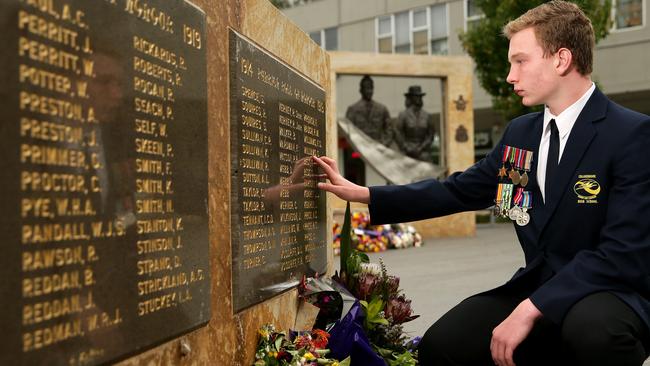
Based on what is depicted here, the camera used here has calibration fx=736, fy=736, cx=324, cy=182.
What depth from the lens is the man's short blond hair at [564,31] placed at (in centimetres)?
260

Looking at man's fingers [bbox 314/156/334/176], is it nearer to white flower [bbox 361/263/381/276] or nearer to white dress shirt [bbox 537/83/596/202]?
white flower [bbox 361/263/381/276]

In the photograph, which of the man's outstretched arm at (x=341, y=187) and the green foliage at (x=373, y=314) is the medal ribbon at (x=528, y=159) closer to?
the man's outstretched arm at (x=341, y=187)

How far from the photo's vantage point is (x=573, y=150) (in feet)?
8.47

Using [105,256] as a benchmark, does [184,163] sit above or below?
above

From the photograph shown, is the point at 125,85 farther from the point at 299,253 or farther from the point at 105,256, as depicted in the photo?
the point at 299,253

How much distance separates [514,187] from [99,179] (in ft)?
5.49

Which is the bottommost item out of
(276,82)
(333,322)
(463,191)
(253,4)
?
(333,322)

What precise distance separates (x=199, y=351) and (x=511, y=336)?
0.99m

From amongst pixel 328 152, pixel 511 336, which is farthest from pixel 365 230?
pixel 511 336

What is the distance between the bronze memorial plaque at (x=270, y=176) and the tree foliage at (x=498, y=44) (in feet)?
46.2

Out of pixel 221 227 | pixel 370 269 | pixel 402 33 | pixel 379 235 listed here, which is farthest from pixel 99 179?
pixel 402 33

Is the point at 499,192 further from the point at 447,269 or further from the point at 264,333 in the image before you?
the point at 447,269

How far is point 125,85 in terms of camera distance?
187 cm

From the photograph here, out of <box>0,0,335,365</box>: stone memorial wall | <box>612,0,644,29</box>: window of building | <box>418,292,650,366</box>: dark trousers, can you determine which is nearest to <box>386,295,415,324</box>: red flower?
<box>0,0,335,365</box>: stone memorial wall
